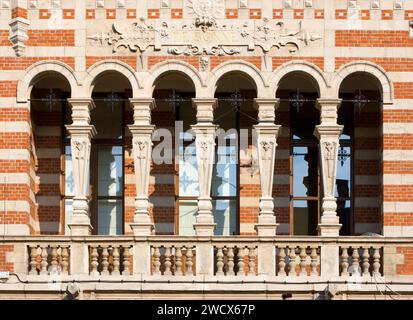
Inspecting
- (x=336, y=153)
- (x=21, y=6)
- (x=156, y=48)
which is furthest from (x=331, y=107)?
(x=21, y=6)

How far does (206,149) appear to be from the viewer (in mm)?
38094

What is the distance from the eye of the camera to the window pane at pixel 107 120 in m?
39.7

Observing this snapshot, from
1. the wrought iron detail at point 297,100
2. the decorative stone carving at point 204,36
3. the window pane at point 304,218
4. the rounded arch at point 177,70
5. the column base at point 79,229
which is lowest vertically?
→ the column base at point 79,229

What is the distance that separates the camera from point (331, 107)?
3812 centimetres

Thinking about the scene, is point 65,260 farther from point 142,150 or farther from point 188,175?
point 188,175

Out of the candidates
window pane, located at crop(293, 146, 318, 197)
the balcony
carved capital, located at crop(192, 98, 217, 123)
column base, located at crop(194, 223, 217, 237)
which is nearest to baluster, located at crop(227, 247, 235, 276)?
the balcony

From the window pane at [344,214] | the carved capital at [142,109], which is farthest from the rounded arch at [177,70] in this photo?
the window pane at [344,214]

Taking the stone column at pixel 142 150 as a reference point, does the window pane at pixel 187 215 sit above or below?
below

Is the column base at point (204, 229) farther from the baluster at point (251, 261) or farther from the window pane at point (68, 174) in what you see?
the window pane at point (68, 174)

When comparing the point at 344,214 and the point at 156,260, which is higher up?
the point at 344,214

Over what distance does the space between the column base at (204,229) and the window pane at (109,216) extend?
215 cm

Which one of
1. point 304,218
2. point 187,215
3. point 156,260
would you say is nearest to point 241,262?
point 156,260

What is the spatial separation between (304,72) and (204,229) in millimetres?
3237

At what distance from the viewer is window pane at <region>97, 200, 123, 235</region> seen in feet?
129
